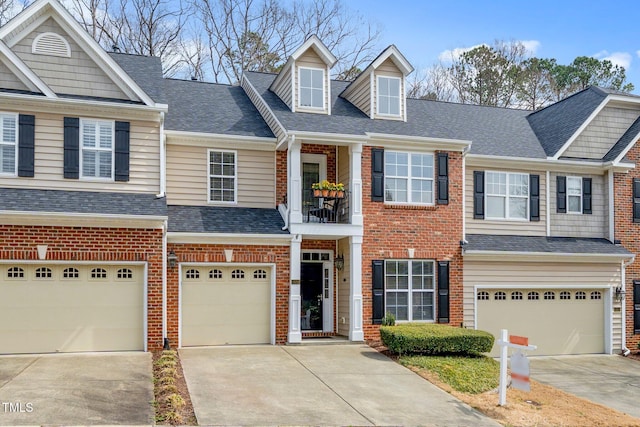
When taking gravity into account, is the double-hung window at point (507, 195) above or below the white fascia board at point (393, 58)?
below

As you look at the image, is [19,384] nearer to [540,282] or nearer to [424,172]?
[424,172]

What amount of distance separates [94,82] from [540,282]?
1342cm

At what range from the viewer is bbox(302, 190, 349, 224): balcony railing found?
57.5ft

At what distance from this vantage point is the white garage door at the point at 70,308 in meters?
14.4

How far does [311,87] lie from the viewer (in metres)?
18.8

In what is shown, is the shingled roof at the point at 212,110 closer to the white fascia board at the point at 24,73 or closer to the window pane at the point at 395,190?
the white fascia board at the point at 24,73

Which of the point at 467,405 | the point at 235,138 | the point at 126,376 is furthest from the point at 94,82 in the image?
the point at 467,405

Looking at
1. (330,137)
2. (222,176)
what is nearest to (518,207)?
(330,137)

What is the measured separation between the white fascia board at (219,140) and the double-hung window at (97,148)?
1749mm

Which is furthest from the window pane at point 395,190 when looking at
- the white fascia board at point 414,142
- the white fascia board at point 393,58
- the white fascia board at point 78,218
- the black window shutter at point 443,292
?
the white fascia board at point 78,218

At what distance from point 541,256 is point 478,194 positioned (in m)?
2.55

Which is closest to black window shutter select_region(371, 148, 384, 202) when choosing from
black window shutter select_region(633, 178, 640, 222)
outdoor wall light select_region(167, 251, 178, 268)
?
outdoor wall light select_region(167, 251, 178, 268)

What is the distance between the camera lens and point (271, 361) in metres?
14.5

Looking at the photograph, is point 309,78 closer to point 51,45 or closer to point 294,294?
point 294,294
